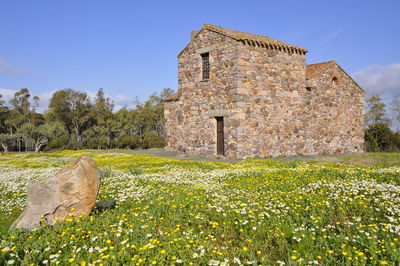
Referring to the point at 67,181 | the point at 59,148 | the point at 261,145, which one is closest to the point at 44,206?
the point at 67,181

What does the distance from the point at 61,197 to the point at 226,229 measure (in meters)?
3.57

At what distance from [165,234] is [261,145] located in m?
15.4

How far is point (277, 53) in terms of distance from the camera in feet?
68.3

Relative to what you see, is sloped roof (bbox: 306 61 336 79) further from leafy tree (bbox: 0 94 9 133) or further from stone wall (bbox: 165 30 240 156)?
leafy tree (bbox: 0 94 9 133)

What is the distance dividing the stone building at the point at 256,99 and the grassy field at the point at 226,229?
1072cm

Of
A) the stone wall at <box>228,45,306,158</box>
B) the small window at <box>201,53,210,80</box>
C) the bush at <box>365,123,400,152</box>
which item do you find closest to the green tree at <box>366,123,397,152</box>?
the bush at <box>365,123,400,152</box>

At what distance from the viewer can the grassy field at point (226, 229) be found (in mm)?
4383

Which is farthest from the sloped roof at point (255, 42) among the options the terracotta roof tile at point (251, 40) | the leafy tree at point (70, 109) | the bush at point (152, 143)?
the leafy tree at point (70, 109)

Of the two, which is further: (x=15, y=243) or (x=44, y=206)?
(x=44, y=206)

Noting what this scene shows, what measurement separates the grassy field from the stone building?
35.2 ft

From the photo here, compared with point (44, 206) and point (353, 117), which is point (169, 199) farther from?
point (353, 117)

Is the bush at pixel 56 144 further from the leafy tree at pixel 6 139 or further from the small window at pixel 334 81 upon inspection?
the small window at pixel 334 81

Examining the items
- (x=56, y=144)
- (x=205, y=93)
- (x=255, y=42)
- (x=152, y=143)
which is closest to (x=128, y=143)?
(x=152, y=143)

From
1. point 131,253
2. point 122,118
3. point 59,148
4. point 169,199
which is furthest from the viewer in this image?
point 122,118
